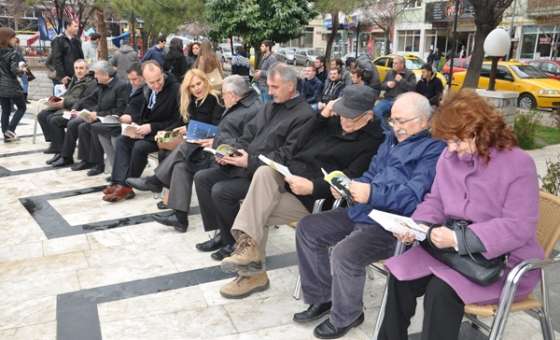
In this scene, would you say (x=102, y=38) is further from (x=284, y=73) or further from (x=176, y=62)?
(x=284, y=73)

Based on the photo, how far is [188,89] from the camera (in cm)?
466

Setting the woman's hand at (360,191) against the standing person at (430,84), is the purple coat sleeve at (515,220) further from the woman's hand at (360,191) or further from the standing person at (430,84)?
the standing person at (430,84)

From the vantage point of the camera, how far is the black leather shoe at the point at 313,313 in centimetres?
299

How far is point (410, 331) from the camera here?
9.59ft

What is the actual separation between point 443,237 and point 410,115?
2.42ft

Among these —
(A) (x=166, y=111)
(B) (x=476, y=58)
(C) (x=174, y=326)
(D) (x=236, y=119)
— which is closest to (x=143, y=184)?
(A) (x=166, y=111)

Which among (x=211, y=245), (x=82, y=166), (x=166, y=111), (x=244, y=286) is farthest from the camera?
(x=82, y=166)

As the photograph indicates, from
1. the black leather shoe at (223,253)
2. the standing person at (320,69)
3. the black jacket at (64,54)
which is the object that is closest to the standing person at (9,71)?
the black jacket at (64,54)

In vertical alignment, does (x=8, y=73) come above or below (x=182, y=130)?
above

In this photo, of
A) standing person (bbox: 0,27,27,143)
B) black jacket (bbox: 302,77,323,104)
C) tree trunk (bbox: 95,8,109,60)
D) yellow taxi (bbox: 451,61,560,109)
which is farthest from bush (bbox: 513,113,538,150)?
tree trunk (bbox: 95,8,109,60)

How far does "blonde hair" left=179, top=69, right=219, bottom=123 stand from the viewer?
463cm

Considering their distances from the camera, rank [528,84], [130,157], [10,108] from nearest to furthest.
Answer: [130,157] < [10,108] < [528,84]

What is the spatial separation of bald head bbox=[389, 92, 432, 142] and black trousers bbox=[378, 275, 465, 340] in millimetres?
780

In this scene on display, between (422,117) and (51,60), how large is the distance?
7829 millimetres
